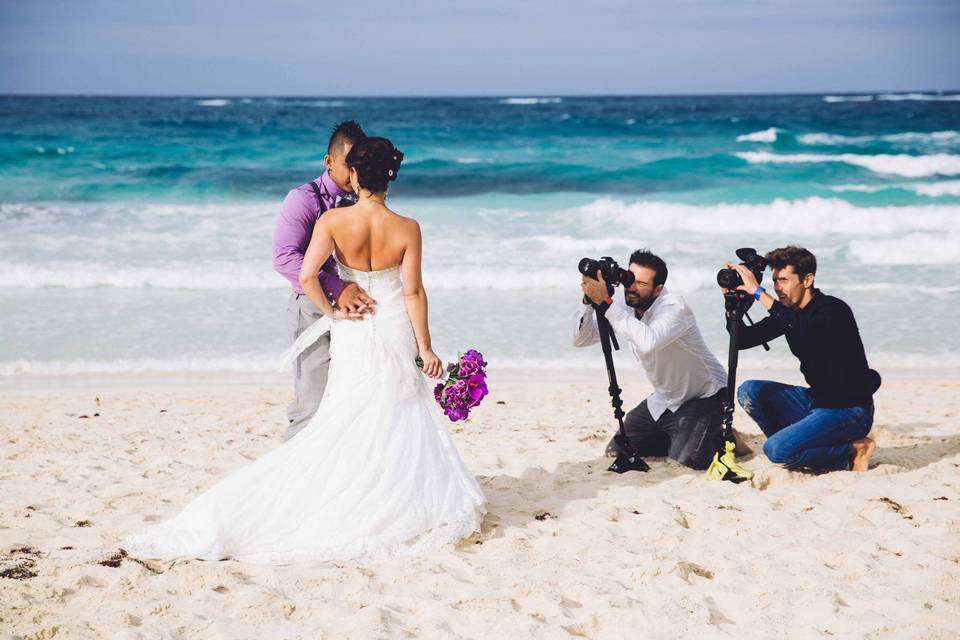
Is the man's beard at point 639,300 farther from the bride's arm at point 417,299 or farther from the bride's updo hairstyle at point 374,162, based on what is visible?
the bride's updo hairstyle at point 374,162

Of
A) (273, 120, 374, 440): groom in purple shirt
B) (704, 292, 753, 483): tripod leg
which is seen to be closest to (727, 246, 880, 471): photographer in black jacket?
(704, 292, 753, 483): tripod leg

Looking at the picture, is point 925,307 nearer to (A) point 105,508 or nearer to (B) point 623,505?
(B) point 623,505

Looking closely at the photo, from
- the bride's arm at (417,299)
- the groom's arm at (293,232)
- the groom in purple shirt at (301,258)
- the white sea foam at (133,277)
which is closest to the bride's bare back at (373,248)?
the bride's arm at (417,299)

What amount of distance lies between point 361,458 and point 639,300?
203cm

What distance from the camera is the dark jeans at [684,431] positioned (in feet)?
18.4

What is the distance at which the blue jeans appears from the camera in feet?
17.4

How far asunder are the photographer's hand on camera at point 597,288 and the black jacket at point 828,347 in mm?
961

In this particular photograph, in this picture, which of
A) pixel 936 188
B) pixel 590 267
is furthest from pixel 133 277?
pixel 936 188

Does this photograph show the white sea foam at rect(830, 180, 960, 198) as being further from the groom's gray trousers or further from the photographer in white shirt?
the groom's gray trousers

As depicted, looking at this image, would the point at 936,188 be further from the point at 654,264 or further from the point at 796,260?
the point at 654,264

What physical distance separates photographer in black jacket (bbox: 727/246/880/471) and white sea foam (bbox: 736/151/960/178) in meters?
21.5

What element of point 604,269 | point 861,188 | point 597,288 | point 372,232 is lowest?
point 861,188

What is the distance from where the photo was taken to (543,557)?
4.30 metres

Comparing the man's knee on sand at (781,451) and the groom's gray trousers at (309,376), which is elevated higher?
the groom's gray trousers at (309,376)
